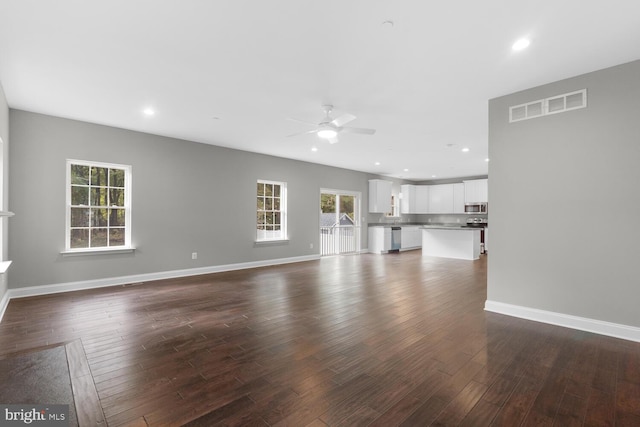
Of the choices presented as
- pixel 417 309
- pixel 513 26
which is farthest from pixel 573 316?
pixel 513 26

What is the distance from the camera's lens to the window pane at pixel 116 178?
5.32m

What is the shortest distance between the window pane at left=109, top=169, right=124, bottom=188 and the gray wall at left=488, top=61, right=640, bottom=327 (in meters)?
5.93

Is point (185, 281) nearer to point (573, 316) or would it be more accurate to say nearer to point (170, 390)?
point (170, 390)

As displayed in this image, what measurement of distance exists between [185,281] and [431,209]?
9.38 metres

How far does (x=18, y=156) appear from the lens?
440 centimetres

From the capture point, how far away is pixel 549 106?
11.4ft

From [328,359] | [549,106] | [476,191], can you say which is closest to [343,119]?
[549,106]

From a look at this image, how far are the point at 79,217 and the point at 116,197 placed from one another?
62 cm

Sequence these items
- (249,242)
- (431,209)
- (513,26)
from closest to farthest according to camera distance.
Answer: (513,26)
(249,242)
(431,209)

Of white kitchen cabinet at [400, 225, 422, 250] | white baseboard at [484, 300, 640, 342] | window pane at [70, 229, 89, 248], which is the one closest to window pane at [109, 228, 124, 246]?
window pane at [70, 229, 89, 248]

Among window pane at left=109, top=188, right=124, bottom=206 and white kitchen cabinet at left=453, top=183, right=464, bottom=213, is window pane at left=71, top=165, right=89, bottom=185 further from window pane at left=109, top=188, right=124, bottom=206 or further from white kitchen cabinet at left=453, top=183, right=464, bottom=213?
white kitchen cabinet at left=453, top=183, right=464, bottom=213

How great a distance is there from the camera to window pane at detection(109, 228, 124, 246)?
5.32m

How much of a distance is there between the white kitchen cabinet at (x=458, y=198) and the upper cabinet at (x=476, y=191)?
0.58 ft

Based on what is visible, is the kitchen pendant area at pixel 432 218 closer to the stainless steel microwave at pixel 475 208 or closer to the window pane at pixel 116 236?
the stainless steel microwave at pixel 475 208
